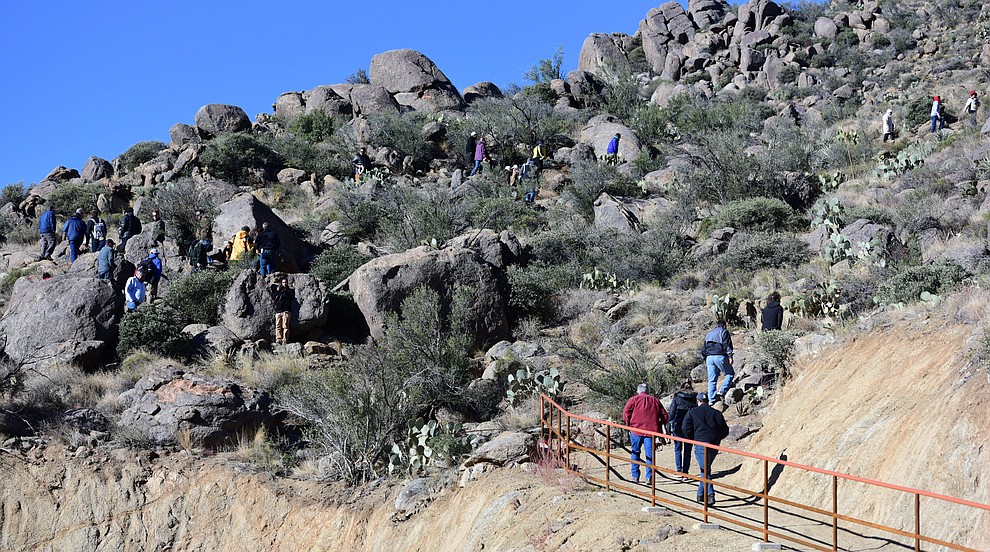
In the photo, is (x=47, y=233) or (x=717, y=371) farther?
(x=47, y=233)

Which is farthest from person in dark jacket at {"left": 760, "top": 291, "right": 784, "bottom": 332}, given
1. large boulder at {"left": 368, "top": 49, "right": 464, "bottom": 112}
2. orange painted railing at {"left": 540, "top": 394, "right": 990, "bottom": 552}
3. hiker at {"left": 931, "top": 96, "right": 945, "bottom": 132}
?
large boulder at {"left": 368, "top": 49, "right": 464, "bottom": 112}

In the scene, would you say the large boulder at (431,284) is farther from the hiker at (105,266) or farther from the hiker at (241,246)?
the hiker at (105,266)

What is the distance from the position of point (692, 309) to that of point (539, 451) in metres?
8.18

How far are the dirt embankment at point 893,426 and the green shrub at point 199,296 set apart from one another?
1294cm

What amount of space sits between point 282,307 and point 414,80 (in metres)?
29.9

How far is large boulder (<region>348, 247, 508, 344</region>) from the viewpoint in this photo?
19.8 m

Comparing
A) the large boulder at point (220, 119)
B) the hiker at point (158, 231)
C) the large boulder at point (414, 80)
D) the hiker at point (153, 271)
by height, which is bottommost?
the hiker at point (153, 271)

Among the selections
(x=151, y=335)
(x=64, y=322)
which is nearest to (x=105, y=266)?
(x=64, y=322)

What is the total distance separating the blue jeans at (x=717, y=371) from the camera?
13.8 metres

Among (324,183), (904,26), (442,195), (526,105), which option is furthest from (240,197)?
(904,26)

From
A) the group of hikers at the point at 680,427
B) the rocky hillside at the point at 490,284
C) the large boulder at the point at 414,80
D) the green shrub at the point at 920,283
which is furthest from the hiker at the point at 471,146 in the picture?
the group of hikers at the point at 680,427

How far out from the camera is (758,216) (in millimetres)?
24828

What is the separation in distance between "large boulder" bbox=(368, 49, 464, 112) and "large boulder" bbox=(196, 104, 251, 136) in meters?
8.62

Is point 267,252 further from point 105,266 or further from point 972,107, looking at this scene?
point 972,107
